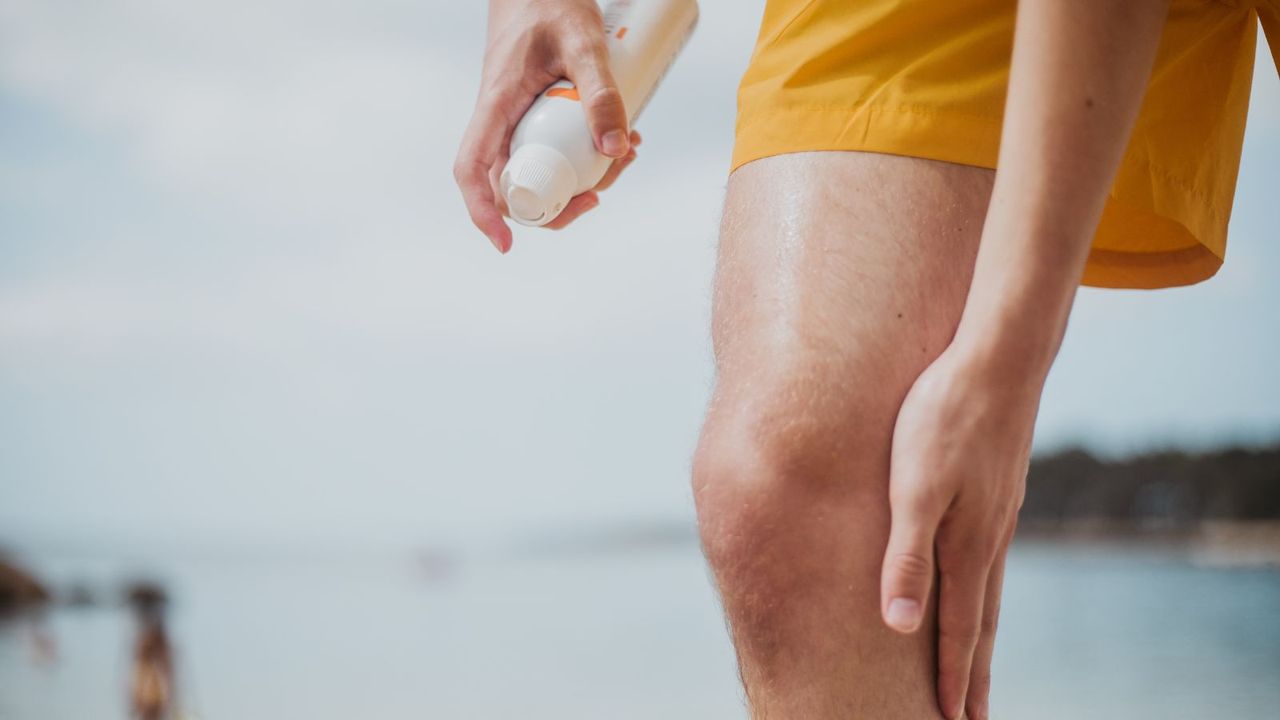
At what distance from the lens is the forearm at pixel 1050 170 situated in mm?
618

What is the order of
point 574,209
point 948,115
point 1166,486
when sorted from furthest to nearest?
point 1166,486, point 574,209, point 948,115

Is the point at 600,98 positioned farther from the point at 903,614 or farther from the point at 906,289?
the point at 903,614

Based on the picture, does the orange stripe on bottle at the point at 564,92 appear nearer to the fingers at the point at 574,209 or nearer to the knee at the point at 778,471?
the fingers at the point at 574,209

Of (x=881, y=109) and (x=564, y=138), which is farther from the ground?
(x=564, y=138)

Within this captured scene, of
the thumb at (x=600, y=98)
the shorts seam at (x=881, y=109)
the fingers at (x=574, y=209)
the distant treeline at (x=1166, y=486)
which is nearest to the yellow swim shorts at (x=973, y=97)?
the shorts seam at (x=881, y=109)

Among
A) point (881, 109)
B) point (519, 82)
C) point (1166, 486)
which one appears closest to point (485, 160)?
point (519, 82)

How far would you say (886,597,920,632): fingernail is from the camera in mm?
616

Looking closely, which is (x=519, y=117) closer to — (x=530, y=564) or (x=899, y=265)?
(x=899, y=265)

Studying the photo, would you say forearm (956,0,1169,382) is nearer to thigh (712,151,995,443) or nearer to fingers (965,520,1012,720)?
thigh (712,151,995,443)

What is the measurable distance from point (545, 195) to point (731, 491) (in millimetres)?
381

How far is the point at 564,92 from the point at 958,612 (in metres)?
0.60

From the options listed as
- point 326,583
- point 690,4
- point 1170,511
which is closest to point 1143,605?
point 1170,511

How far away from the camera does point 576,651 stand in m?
Result: 15.6

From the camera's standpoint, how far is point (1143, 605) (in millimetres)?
17219
